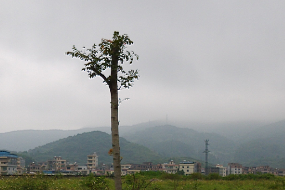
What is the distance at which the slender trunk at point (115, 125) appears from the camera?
6664mm

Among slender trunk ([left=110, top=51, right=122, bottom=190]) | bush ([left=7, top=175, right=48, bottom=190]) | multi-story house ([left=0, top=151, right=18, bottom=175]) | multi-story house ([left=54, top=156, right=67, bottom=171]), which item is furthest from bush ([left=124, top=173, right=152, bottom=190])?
multi-story house ([left=54, top=156, right=67, bottom=171])

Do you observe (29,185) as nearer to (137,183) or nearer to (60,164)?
(137,183)

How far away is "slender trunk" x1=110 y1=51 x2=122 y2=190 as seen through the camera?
262 inches

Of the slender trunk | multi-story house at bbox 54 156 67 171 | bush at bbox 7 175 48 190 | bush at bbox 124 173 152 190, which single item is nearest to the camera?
the slender trunk

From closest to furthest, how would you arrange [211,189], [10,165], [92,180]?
[92,180], [211,189], [10,165]

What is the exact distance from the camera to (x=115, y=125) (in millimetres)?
6699

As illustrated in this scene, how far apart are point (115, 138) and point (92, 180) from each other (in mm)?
4464

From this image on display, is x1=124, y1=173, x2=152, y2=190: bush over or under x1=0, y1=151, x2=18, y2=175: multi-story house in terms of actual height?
over

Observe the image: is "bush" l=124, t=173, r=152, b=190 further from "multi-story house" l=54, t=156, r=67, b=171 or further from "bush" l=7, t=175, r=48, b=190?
"multi-story house" l=54, t=156, r=67, b=171

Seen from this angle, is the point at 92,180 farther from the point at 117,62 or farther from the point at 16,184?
the point at 117,62

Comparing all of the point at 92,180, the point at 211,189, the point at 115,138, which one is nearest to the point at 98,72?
the point at 115,138

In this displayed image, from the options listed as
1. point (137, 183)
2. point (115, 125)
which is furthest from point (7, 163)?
point (115, 125)

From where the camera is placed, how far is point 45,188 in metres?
Answer: 11.1

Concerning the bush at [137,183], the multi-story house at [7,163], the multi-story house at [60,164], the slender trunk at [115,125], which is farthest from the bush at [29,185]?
the multi-story house at [60,164]
